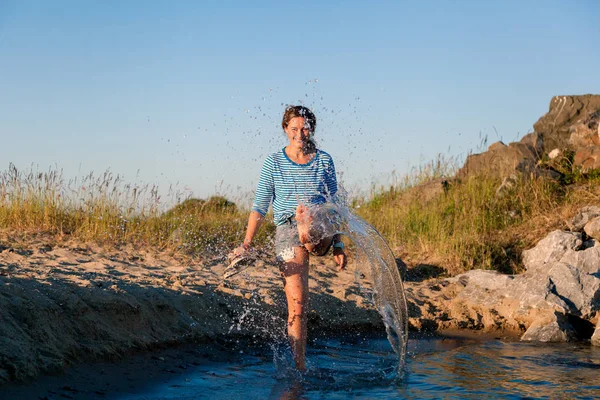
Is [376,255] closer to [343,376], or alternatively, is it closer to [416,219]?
[343,376]

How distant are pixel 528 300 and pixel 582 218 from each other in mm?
2575

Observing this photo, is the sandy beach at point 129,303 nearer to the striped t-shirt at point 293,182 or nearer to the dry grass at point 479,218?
the striped t-shirt at point 293,182

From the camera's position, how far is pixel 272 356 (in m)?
6.29

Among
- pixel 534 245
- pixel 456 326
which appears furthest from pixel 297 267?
pixel 534 245

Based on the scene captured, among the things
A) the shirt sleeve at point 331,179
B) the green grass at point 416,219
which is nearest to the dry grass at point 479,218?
the green grass at point 416,219

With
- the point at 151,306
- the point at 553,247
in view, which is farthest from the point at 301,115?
the point at 553,247

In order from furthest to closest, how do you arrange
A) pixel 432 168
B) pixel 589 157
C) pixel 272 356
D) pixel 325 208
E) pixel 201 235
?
pixel 432 168, pixel 589 157, pixel 201 235, pixel 272 356, pixel 325 208

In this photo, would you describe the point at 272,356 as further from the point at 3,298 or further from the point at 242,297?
the point at 3,298

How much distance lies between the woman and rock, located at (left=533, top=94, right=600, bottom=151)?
30.9 ft

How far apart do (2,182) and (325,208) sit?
6.86m

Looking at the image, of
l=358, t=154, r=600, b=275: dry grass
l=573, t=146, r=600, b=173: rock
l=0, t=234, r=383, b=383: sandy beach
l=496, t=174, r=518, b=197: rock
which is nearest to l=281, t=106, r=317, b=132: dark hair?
l=0, t=234, r=383, b=383: sandy beach

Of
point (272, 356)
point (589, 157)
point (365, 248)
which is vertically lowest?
point (272, 356)

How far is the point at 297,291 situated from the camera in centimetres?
489

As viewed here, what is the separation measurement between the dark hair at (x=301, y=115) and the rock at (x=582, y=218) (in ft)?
20.3
